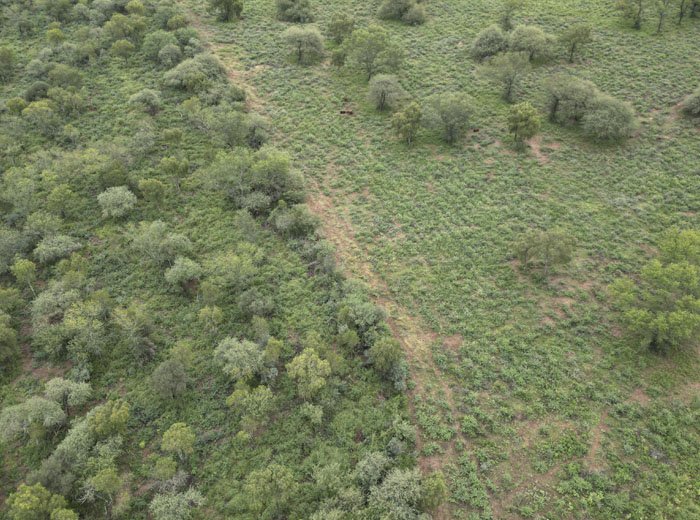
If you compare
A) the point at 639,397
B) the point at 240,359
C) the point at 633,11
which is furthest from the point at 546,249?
the point at 633,11

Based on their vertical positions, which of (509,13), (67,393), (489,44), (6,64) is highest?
(509,13)

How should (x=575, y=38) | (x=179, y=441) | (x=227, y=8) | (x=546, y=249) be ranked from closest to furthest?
(x=179, y=441)
(x=546, y=249)
(x=575, y=38)
(x=227, y=8)

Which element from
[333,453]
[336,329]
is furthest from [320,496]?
[336,329]

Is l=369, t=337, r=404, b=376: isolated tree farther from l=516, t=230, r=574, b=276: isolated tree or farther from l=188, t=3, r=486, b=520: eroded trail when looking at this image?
l=516, t=230, r=574, b=276: isolated tree

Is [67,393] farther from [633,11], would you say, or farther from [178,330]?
[633,11]

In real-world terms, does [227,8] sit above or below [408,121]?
above

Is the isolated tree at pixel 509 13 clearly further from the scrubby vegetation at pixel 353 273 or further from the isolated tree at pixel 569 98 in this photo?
the isolated tree at pixel 569 98
